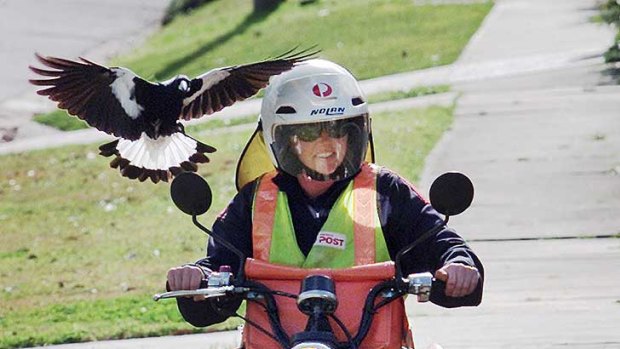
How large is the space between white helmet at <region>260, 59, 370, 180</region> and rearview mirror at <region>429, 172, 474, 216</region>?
0.40 meters

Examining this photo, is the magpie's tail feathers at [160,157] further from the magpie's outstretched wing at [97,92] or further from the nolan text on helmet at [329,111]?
the nolan text on helmet at [329,111]

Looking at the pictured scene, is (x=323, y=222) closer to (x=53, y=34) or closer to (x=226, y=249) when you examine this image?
(x=226, y=249)

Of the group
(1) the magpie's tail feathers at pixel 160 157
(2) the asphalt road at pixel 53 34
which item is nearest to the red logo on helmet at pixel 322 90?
(1) the magpie's tail feathers at pixel 160 157

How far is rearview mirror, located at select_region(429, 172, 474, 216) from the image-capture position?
449cm

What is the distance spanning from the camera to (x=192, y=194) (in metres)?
4.62

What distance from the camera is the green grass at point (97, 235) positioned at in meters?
8.48

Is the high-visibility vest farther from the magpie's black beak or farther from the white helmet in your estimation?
the magpie's black beak

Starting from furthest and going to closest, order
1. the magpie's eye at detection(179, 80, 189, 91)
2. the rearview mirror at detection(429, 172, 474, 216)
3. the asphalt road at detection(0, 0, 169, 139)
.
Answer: the asphalt road at detection(0, 0, 169, 139), the magpie's eye at detection(179, 80, 189, 91), the rearview mirror at detection(429, 172, 474, 216)

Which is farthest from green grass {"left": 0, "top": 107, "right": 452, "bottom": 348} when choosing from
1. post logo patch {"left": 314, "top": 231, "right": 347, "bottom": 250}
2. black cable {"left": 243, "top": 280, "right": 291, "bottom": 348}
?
black cable {"left": 243, "top": 280, "right": 291, "bottom": 348}

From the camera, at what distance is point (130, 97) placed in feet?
20.0

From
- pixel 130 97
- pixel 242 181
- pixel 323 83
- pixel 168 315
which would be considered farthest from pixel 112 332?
pixel 323 83

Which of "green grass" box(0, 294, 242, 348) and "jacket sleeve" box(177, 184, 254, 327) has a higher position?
"jacket sleeve" box(177, 184, 254, 327)

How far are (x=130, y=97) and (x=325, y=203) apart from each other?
1.47m

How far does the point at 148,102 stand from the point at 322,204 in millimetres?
1374
